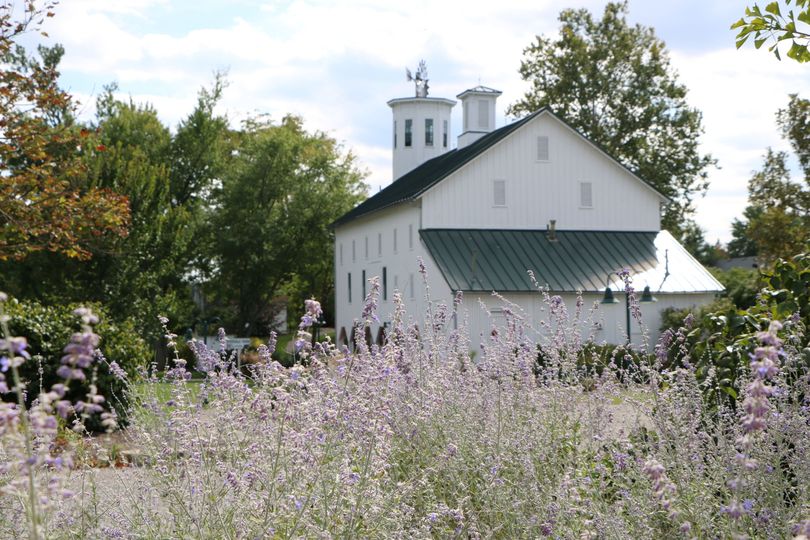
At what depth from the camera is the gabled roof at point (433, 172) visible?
35.7 metres

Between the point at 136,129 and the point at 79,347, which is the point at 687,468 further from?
the point at 136,129

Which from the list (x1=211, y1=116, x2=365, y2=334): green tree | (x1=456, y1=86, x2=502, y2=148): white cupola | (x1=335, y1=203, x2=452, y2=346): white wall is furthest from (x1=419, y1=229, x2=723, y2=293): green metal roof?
(x1=211, y1=116, x2=365, y2=334): green tree

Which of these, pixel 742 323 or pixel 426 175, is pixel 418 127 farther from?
pixel 742 323

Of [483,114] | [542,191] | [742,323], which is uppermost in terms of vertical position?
[483,114]

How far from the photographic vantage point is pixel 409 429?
6.32 metres

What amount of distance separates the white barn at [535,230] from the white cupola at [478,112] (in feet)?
8.11

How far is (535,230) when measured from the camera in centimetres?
3619

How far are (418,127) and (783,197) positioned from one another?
738 inches

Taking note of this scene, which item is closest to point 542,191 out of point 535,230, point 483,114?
point 535,230

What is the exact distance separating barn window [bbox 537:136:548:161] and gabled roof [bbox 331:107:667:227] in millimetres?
908

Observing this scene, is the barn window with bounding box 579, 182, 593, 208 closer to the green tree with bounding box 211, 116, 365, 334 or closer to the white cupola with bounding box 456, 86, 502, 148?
the white cupola with bounding box 456, 86, 502, 148

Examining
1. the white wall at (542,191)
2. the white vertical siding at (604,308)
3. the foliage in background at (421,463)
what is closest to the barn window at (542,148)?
the white wall at (542,191)

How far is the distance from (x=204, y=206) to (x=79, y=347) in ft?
148

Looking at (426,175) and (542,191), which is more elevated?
(426,175)
